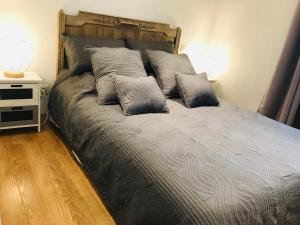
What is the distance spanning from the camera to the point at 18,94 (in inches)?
87.7

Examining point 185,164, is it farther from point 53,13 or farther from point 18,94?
point 53,13

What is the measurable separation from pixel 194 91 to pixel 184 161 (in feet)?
3.69

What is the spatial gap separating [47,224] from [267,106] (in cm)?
235

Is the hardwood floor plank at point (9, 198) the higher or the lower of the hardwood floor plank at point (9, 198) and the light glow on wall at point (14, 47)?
the lower

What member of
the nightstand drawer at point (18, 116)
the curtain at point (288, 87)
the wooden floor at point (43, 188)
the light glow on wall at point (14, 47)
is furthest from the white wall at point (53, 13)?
the curtain at point (288, 87)

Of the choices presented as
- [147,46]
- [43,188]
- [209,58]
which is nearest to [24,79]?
[43,188]

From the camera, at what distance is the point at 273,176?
1.30 m

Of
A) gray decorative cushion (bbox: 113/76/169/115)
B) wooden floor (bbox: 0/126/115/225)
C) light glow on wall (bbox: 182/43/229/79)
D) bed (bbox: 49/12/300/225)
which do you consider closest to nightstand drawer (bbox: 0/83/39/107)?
bed (bbox: 49/12/300/225)

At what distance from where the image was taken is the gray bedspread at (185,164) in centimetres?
109

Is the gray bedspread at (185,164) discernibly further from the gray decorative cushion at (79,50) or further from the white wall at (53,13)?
the white wall at (53,13)

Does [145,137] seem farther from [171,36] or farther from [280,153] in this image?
[171,36]

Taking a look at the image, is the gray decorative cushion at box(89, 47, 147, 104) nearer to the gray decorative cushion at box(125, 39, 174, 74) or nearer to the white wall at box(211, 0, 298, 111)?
the gray decorative cushion at box(125, 39, 174, 74)

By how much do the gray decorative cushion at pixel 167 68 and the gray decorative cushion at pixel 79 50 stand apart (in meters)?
0.49

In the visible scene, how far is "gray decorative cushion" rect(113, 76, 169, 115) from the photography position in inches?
74.7
